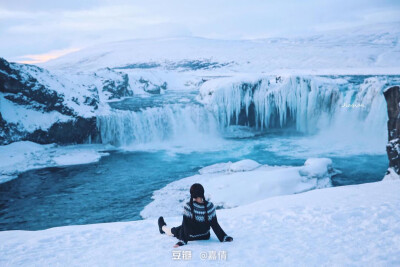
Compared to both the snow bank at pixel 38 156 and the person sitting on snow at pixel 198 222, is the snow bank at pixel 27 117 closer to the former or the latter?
the snow bank at pixel 38 156

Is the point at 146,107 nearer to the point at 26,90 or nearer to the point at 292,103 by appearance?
the point at 26,90

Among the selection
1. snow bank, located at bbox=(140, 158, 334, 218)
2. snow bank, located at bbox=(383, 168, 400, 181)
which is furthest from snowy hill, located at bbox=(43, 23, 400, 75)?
snow bank, located at bbox=(383, 168, 400, 181)

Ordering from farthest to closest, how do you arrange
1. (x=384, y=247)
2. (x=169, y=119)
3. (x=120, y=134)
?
1. (x=169, y=119)
2. (x=120, y=134)
3. (x=384, y=247)

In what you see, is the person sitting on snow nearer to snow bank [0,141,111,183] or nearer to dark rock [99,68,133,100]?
snow bank [0,141,111,183]

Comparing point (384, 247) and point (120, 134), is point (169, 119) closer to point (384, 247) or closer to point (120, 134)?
point (120, 134)

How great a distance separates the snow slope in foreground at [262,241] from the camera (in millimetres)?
4000

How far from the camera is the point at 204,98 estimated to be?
76.2 ft

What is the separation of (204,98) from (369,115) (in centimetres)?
1107

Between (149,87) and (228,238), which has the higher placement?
(149,87)

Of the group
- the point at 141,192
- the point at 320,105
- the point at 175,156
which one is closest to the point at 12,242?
the point at 141,192

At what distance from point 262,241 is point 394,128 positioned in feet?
25.7

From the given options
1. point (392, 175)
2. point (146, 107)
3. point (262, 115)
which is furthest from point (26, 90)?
point (392, 175)

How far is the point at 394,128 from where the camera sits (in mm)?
10062

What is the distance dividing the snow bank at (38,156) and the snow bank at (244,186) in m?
6.54
